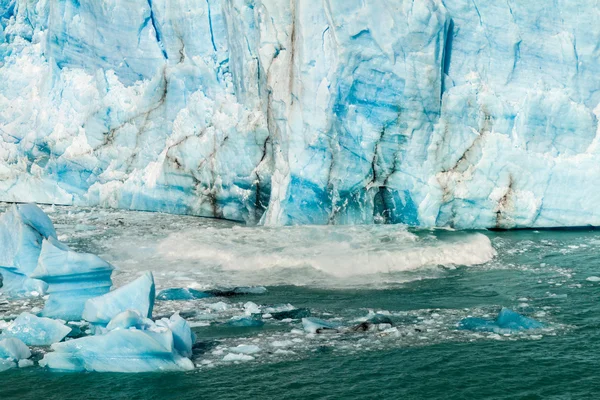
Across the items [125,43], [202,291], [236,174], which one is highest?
[125,43]

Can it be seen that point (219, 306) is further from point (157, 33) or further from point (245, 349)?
point (157, 33)

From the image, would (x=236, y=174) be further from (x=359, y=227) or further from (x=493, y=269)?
(x=493, y=269)

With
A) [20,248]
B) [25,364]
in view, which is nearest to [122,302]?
[25,364]

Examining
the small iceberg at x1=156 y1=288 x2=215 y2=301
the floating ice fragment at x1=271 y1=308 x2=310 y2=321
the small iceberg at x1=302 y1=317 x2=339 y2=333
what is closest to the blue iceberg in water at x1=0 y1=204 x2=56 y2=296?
the small iceberg at x1=156 y1=288 x2=215 y2=301

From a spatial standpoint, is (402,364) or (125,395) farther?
(402,364)

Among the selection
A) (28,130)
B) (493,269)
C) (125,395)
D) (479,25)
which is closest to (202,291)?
(125,395)

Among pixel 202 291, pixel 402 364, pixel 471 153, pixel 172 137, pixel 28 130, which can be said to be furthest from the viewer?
pixel 28 130

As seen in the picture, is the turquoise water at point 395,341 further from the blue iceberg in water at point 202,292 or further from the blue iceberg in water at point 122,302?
the blue iceberg in water at point 122,302

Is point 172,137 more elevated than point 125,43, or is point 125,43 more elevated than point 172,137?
point 125,43
